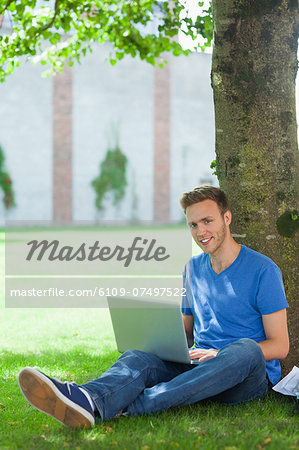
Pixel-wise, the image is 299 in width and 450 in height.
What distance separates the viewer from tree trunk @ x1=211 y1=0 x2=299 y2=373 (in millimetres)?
4387

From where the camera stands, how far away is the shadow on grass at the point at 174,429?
3.01m

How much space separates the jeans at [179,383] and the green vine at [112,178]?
2978 centimetres

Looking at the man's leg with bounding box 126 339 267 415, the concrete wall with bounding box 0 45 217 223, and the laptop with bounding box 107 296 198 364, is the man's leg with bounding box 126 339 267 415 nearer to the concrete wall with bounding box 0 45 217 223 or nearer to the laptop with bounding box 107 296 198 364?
the laptop with bounding box 107 296 198 364

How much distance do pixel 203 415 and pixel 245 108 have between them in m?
2.18

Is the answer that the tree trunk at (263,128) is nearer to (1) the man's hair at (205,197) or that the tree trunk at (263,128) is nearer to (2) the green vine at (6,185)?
(1) the man's hair at (205,197)

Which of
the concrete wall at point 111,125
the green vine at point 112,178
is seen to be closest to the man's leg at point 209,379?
the concrete wall at point 111,125

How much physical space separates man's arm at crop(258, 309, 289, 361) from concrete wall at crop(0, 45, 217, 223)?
92.5 ft

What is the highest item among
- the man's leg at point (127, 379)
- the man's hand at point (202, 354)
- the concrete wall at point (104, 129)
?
the concrete wall at point (104, 129)

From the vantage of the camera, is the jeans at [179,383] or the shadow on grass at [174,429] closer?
the shadow on grass at [174,429]

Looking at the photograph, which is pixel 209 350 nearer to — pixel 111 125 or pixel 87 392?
pixel 87 392

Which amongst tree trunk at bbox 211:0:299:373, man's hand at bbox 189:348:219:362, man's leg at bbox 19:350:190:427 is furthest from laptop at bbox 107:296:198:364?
tree trunk at bbox 211:0:299:373

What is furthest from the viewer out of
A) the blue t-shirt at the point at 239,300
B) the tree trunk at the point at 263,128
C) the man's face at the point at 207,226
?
the tree trunk at the point at 263,128

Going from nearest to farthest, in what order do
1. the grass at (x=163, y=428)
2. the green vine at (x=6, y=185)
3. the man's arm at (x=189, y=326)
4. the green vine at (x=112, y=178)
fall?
the grass at (x=163, y=428), the man's arm at (x=189, y=326), the green vine at (x=6, y=185), the green vine at (x=112, y=178)

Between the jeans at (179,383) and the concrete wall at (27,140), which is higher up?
the concrete wall at (27,140)
